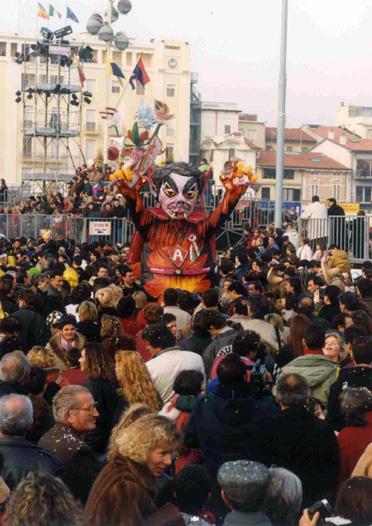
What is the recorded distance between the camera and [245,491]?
5.88 metres

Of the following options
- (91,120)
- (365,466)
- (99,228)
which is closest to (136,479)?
(365,466)

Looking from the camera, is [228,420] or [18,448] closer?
[18,448]

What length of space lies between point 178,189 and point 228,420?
38.3 feet

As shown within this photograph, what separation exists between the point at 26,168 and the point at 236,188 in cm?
6967

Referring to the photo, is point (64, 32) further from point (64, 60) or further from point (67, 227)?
point (67, 227)

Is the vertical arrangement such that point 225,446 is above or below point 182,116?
below

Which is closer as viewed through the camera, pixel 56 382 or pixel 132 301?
pixel 56 382

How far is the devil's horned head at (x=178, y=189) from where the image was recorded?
19.3 m

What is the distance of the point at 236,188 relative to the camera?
755 inches

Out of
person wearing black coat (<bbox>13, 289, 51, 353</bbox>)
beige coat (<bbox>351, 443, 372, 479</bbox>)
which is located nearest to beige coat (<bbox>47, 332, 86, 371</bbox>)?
person wearing black coat (<bbox>13, 289, 51, 353</bbox>)

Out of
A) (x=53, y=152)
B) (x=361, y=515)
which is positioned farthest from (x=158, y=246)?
(x=53, y=152)

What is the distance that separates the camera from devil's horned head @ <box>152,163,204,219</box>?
1927cm

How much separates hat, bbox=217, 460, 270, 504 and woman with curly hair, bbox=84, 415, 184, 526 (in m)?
0.25

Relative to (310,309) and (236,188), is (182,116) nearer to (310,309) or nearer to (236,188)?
(236,188)
